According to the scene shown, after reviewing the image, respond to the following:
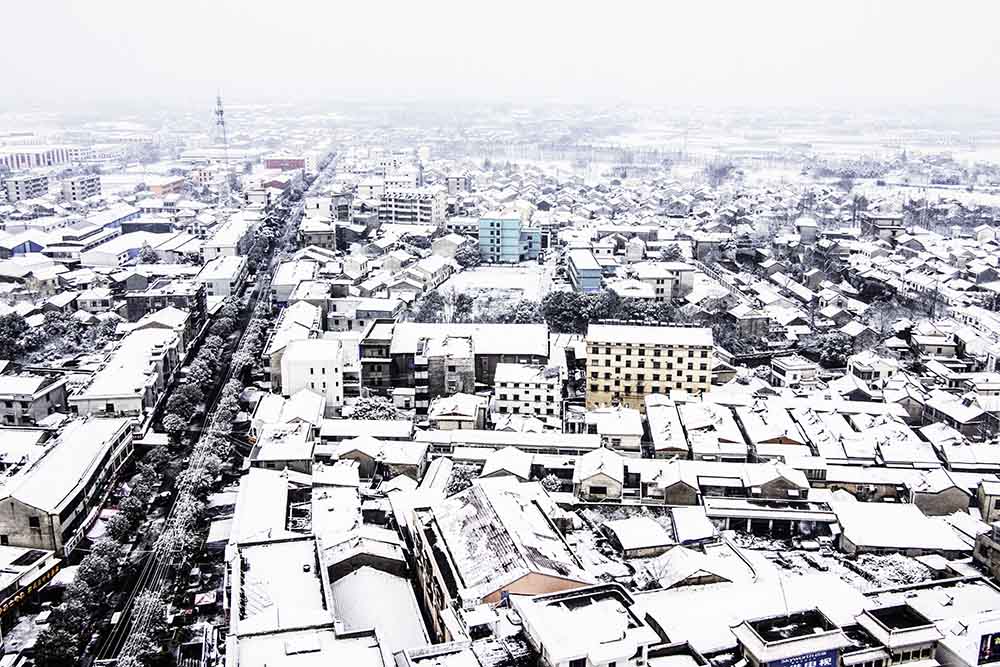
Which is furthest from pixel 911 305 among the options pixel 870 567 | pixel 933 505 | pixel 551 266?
pixel 870 567

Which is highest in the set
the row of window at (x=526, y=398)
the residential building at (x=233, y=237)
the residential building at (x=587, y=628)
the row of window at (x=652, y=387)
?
the residential building at (x=587, y=628)

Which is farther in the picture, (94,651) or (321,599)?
(94,651)

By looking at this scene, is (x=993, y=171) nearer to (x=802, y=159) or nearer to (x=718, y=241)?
(x=802, y=159)

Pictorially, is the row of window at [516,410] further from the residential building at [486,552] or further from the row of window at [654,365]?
the residential building at [486,552]

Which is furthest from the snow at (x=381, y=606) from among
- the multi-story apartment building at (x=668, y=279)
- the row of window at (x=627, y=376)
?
the multi-story apartment building at (x=668, y=279)

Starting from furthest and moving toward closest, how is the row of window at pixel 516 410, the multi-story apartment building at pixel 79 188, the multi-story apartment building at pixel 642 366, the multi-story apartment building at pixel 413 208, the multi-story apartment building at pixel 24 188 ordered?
the multi-story apartment building at pixel 79 188 → the multi-story apartment building at pixel 24 188 → the multi-story apartment building at pixel 413 208 → the multi-story apartment building at pixel 642 366 → the row of window at pixel 516 410

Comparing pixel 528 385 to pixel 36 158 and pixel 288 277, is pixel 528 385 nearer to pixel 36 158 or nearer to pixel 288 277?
pixel 288 277

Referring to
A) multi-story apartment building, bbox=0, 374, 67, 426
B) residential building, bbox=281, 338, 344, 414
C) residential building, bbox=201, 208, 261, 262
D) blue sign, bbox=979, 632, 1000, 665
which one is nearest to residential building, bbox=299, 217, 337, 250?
residential building, bbox=201, 208, 261, 262

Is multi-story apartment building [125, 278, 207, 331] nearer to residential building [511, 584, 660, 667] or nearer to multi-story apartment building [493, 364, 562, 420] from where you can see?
multi-story apartment building [493, 364, 562, 420]
